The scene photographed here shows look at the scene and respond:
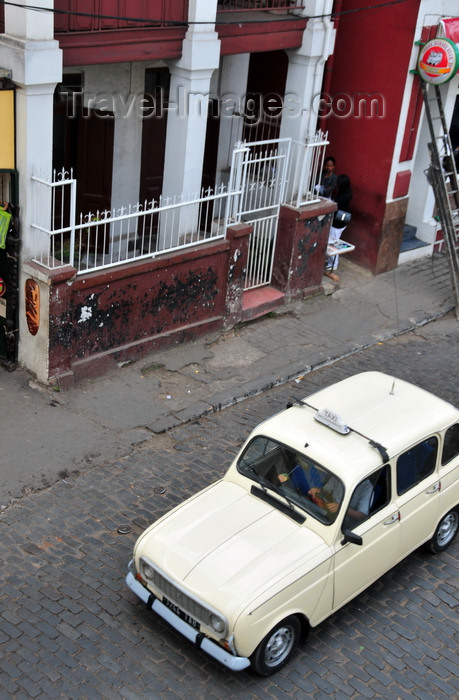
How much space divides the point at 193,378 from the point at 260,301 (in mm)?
2183

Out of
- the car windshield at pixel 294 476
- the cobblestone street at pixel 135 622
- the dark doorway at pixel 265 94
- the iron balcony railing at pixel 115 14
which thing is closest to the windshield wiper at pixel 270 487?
the car windshield at pixel 294 476

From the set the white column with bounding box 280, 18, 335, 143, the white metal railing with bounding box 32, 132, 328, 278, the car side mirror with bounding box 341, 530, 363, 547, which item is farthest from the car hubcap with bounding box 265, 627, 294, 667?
the white column with bounding box 280, 18, 335, 143

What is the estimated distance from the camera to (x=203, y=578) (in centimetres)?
639

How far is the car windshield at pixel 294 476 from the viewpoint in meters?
6.88

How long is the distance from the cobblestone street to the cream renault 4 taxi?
1.06 ft

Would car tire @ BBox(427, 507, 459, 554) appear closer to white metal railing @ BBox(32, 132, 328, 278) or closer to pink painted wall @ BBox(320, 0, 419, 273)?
white metal railing @ BBox(32, 132, 328, 278)

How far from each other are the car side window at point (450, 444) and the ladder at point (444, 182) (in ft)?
18.8

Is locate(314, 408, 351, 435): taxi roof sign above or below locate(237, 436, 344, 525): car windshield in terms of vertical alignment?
above

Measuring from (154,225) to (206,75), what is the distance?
9.77ft

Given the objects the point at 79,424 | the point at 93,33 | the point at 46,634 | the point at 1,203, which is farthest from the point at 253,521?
the point at 93,33

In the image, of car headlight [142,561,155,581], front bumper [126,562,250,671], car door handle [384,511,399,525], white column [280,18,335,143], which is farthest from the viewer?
white column [280,18,335,143]

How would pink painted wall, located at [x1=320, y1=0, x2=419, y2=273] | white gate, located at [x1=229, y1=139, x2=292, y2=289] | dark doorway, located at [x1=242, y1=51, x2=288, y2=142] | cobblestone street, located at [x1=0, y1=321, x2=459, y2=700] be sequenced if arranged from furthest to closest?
dark doorway, located at [x1=242, y1=51, x2=288, y2=142], pink painted wall, located at [x1=320, y1=0, x2=419, y2=273], white gate, located at [x1=229, y1=139, x2=292, y2=289], cobblestone street, located at [x1=0, y1=321, x2=459, y2=700]

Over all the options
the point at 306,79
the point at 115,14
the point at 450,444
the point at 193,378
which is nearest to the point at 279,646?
the point at 450,444

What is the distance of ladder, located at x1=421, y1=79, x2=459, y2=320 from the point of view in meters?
13.4
